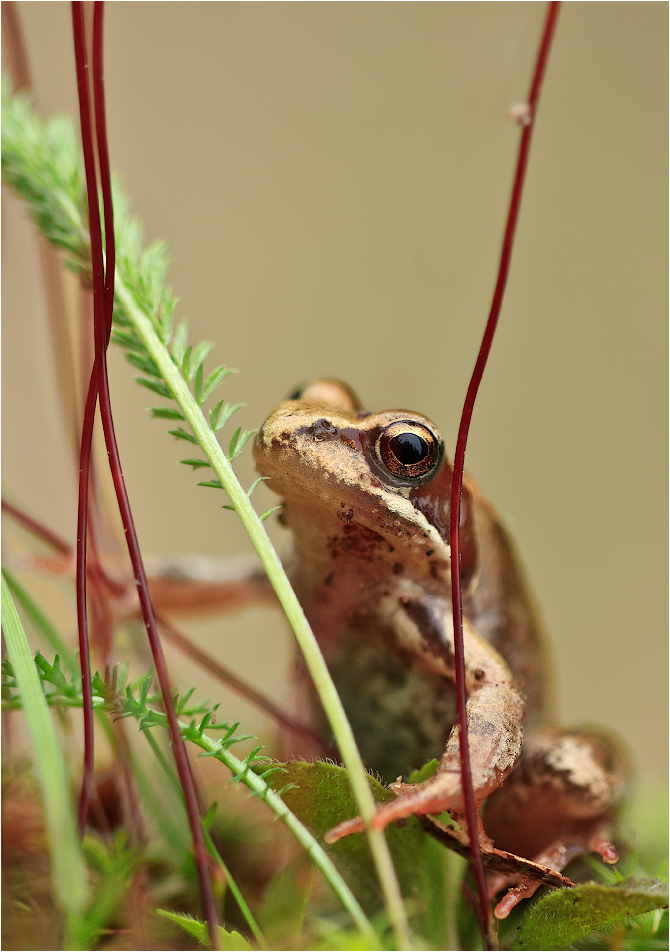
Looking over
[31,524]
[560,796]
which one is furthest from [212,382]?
[560,796]

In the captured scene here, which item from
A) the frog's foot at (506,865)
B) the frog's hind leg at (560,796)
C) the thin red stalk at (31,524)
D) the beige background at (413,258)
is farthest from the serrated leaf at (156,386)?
the frog's hind leg at (560,796)

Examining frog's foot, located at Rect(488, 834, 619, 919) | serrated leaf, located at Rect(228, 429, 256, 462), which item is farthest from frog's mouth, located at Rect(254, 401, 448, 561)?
frog's foot, located at Rect(488, 834, 619, 919)

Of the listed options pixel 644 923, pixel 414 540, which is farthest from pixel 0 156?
pixel 644 923

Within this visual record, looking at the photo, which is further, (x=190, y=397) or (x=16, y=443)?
(x=16, y=443)

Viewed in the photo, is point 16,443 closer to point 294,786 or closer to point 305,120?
point 305,120

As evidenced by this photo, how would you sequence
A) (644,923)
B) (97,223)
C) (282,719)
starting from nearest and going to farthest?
1. (97,223)
2. (644,923)
3. (282,719)

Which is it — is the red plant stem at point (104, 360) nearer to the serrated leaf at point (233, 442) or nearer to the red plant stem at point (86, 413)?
the red plant stem at point (86, 413)
